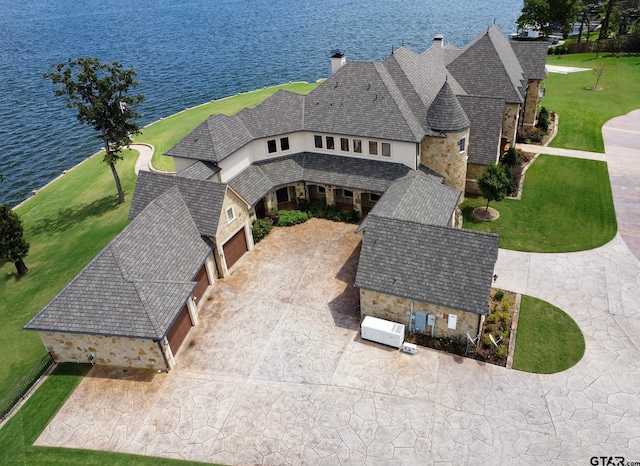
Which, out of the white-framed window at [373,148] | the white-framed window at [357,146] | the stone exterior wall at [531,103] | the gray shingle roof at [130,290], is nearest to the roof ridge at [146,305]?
the gray shingle roof at [130,290]

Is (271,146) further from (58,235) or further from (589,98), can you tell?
(589,98)

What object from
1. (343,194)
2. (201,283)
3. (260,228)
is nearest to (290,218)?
(260,228)

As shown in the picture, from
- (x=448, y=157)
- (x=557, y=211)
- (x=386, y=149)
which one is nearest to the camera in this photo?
(x=386, y=149)

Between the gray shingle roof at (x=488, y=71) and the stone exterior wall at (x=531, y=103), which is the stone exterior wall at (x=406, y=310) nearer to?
the gray shingle roof at (x=488, y=71)

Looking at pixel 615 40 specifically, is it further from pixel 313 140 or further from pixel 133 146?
pixel 133 146

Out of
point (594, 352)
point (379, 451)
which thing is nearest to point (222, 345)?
point (379, 451)

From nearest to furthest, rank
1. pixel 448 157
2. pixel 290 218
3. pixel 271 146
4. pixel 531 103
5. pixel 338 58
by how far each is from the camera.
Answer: pixel 448 157, pixel 290 218, pixel 271 146, pixel 338 58, pixel 531 103

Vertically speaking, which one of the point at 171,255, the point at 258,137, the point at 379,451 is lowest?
the point at 379,451
